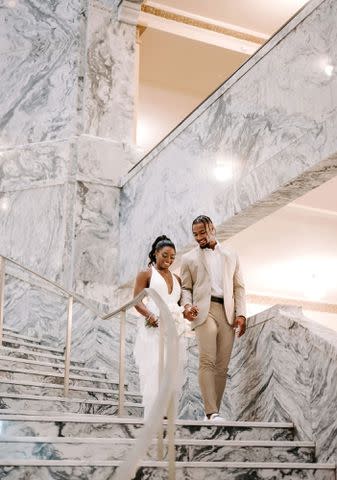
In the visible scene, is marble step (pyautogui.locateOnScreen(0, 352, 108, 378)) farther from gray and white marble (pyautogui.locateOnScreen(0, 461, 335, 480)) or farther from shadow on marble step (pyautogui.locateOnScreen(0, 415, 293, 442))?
gray and white marble (pyautogui.locateOnScreen(0, 461, 335, 480))

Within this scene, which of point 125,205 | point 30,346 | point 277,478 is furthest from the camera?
point 125,205

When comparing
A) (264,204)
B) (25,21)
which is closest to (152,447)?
(264,204)

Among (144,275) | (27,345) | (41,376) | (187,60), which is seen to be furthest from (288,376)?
(187,60)

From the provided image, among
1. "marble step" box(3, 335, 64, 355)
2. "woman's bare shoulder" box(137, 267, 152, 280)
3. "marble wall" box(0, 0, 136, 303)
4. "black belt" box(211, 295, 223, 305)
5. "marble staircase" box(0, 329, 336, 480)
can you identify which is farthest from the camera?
"marble wall" box(0, 0, 136, 303)

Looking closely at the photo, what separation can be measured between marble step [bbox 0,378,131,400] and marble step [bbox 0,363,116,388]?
178mm

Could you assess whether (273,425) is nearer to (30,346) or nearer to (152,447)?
(152,447)

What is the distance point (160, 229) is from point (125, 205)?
150 centimetres

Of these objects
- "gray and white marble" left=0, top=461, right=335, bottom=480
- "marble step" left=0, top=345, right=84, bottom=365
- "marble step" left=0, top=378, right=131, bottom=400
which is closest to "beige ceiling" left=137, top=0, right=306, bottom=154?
"marble step" left=0, top=345, right=84, bottom=365

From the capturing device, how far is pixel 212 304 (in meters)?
6.14

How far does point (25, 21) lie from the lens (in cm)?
1238

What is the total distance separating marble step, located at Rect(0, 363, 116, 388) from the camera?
7.15 metres

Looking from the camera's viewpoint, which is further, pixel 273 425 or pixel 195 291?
pixel 195 291

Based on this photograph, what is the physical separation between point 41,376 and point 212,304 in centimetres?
239

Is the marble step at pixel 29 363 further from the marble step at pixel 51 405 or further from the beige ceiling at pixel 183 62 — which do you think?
the beige ceiling at pixel 183 62
